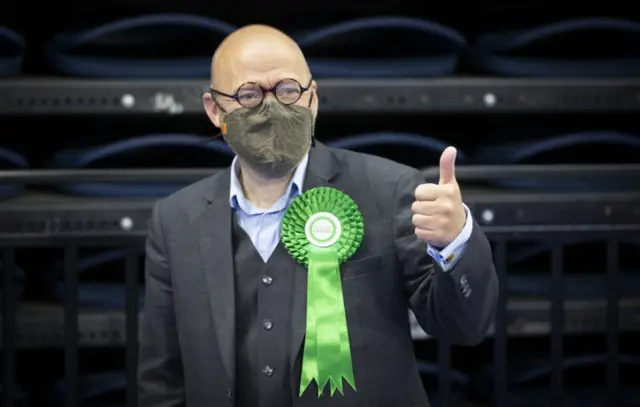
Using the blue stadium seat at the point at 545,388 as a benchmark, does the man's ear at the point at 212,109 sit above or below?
above

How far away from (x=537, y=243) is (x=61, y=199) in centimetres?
105

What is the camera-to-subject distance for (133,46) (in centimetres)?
249

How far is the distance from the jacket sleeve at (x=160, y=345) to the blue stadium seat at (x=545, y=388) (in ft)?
2.88

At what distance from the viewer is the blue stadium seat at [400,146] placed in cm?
239

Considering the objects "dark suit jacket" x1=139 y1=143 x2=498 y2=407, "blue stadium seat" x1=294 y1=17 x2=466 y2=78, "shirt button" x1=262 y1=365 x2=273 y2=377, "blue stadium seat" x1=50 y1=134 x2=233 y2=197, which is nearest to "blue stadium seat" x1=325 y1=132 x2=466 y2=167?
"blue stadium seat" x1=294 y1=17 x2=466 y2=78

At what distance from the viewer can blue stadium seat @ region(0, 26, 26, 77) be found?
237 cm

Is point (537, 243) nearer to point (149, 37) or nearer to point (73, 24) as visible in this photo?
point (149, 37)

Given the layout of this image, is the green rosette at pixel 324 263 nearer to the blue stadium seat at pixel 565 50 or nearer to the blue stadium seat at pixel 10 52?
the blue stadium seat at pixel 565 50

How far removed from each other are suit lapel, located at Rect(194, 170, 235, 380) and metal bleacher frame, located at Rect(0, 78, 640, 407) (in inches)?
14.5

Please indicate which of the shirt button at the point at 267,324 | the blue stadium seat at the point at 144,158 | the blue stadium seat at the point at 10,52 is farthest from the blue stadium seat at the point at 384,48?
the shirt button at the point at 267,324

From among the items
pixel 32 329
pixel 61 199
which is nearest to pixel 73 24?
pixel 61 199

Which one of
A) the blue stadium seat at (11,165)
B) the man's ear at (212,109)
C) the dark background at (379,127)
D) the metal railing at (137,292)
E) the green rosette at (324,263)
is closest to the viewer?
the green rosette at (324,263)

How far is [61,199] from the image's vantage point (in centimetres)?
233

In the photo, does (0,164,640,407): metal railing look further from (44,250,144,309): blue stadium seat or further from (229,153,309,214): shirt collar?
(229,153,309,214): shirt collar
